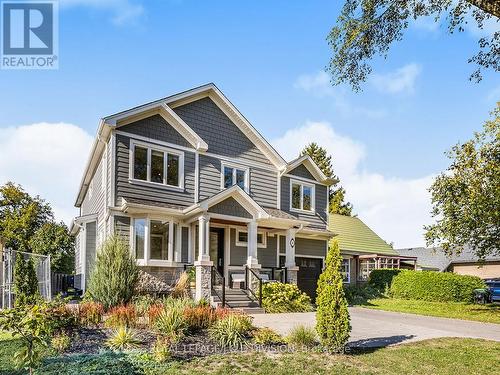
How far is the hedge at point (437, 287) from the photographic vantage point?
925 inches

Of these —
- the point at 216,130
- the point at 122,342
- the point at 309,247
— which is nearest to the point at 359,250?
the point at 309,247

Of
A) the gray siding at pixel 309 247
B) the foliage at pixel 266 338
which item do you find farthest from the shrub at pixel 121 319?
the gray siding at pixel 309 247

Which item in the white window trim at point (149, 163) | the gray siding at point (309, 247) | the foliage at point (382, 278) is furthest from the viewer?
the foliage at point (382, 278)

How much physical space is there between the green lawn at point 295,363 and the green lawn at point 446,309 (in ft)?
27.4

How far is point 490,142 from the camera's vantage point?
18141mm

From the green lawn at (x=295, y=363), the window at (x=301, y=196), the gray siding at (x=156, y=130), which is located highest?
the gray siding at (x=156, y=130)

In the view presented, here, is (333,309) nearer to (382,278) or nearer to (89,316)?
(89,316)

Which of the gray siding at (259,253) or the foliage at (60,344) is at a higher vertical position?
the gray siding at (259,253)

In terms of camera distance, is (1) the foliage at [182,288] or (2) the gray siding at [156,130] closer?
(1) the foliage at [182,288]

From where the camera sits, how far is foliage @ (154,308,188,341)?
866 cm

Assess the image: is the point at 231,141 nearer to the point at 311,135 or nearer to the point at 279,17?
the point at 279,17

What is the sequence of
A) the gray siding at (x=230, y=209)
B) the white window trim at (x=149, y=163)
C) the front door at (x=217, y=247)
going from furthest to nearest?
the front door at (x=217, y=247)
the gray siding at (x=230, y=209)
the white window trim at (x=149, y=163)

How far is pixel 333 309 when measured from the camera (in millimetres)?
8570

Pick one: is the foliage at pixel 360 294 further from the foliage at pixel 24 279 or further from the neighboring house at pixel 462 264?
the foliage at pixel 24 279
